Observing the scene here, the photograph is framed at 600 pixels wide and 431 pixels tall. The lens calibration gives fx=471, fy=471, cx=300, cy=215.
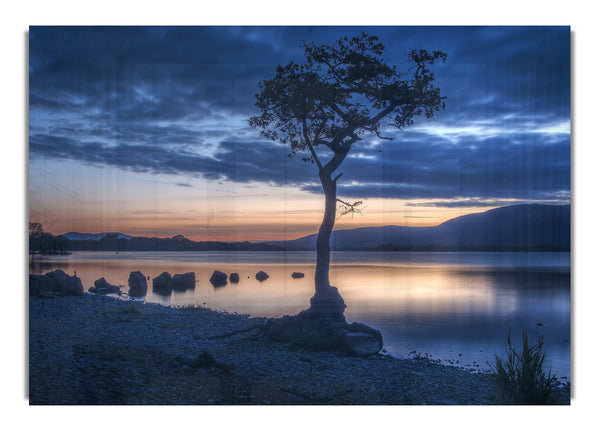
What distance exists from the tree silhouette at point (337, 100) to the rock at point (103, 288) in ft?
7.33

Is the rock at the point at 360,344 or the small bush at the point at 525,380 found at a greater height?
the rock at the point at 360,344

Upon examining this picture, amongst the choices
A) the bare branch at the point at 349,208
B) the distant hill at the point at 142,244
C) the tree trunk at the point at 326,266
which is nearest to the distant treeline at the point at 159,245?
the distant hill at the point at 142,244

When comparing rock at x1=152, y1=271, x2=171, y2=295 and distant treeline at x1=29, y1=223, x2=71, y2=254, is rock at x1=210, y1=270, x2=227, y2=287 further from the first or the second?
distant treeline at x1=29, y1=223, x2=71, y2=254

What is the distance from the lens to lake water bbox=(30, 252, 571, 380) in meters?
5.16

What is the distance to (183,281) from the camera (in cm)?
530

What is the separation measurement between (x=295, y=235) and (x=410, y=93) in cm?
206

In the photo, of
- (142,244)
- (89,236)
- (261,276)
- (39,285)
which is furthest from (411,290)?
(39,285)

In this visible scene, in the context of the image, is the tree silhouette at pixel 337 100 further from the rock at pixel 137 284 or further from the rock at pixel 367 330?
the rock at pixel 137 284

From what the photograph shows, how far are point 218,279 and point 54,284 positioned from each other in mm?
1823

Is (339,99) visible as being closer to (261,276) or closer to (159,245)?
(261,276)

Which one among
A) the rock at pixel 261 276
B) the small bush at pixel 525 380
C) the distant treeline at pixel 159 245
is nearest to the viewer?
the small bush at pixel 525 380

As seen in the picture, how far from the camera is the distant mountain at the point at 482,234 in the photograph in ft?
17.2
